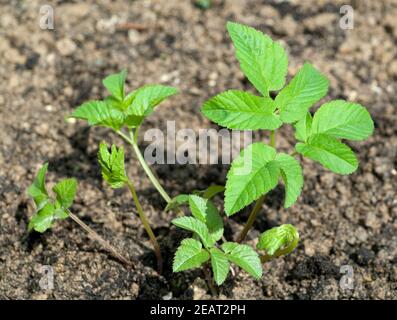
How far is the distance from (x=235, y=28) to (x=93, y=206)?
0.91 m

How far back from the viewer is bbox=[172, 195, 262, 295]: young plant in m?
1.87

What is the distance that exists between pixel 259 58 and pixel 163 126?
83 cm

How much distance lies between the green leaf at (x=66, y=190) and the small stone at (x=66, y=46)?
3.82ft

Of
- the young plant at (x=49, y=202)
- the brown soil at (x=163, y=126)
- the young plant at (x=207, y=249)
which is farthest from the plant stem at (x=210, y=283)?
the young plant at (x=49, y=202)

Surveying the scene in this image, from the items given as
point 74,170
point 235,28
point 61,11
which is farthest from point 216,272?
point 61,11

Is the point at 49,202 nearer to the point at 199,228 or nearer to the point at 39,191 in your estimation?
the point at 39,191

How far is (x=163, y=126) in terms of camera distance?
2.74 meters

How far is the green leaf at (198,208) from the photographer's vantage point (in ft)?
6.58

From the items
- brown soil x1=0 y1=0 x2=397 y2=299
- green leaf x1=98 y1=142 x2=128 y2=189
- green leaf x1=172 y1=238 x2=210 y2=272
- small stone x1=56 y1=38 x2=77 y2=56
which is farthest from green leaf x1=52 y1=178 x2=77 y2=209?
small stone x1=56 y1=38 x2=77 y2=56

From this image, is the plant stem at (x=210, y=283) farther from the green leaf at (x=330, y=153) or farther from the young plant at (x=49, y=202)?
the green leaf at (x=330, y=153)

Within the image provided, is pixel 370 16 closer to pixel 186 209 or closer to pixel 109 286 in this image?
pixel 186 209

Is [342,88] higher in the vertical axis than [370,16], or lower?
lower

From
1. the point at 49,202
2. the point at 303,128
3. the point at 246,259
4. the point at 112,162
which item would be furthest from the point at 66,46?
the point at 246,259

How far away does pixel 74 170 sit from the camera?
2.59 meters
